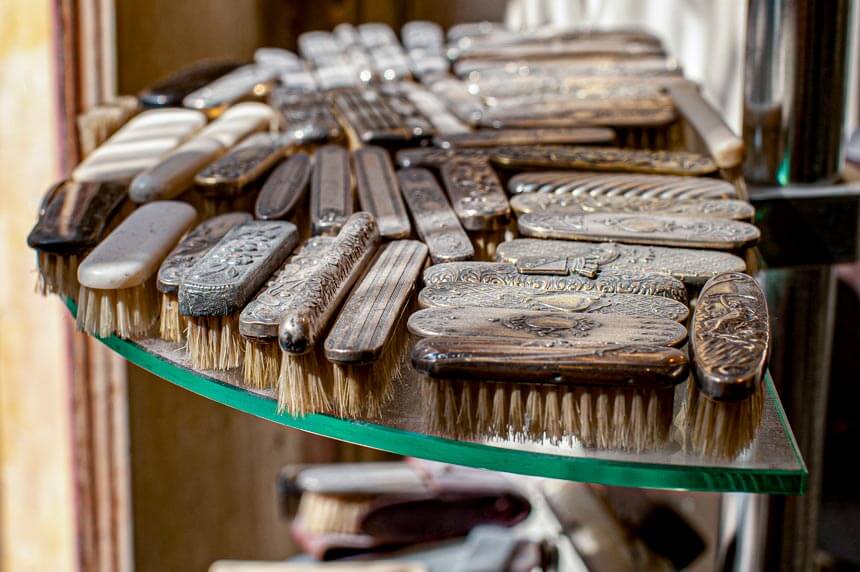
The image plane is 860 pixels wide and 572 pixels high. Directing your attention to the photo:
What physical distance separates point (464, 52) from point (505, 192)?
401 millimetres

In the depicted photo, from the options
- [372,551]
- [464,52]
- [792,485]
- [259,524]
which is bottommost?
[259,524]

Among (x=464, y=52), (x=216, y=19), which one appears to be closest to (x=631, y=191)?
(x=464, y=52)

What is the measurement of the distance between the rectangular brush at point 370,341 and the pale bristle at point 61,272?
16 cm

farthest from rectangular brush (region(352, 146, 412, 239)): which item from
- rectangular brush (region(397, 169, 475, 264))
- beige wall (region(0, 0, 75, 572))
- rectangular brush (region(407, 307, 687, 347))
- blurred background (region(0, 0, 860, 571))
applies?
beige wall (region(0, 0, 75, 572))

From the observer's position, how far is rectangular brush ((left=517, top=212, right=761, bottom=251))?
0.44 meters

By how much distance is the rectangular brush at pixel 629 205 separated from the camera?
1.56ft

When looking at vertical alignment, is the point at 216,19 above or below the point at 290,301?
above

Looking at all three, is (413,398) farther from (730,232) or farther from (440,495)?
(440,495)

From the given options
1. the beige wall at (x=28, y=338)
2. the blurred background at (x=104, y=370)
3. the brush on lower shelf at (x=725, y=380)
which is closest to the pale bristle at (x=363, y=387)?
the brush on lower shelf at (x=725, y=380)

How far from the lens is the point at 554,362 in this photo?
323 millimetres

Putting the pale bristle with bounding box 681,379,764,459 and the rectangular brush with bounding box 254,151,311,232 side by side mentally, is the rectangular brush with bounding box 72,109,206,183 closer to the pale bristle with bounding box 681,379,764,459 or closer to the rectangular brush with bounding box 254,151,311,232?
the rectangular brush with bounding box 254,151,311,232

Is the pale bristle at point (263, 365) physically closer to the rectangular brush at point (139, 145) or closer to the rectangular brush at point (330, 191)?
the rectangular brush at point (330, 191)

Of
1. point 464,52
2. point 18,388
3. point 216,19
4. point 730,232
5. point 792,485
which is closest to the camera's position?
point 792,485

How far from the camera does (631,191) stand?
518 millimetres
